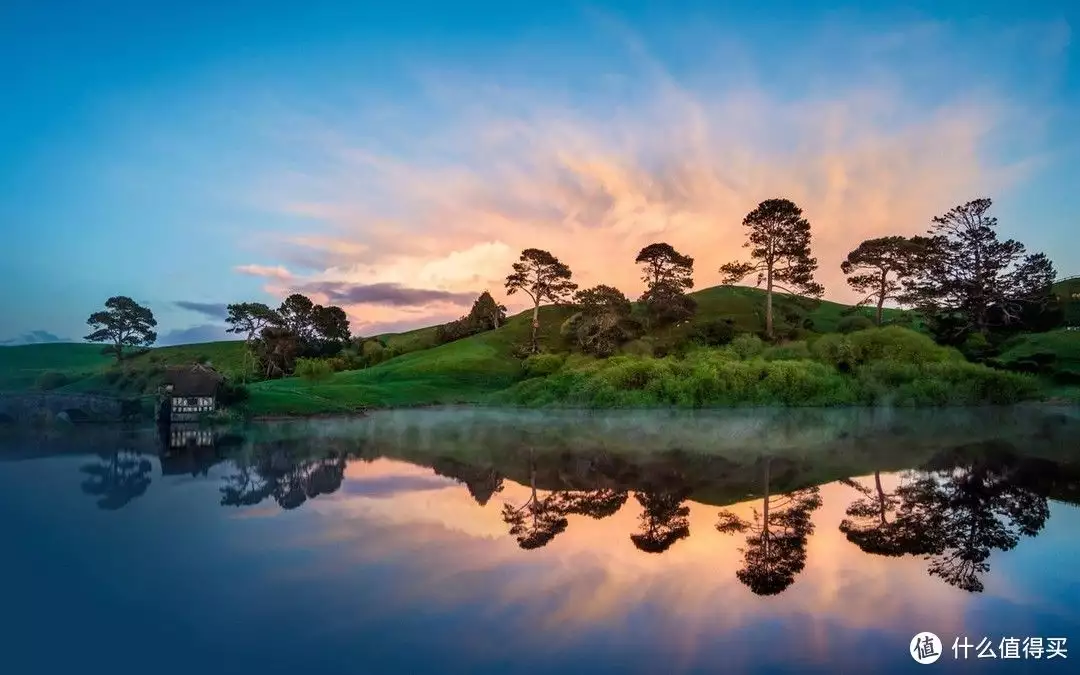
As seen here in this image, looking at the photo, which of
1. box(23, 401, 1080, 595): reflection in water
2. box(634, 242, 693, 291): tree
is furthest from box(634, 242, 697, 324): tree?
box(23, 401, 1080, 595): reflection in water

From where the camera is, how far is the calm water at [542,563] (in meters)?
7.55

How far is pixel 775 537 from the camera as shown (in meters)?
12.6

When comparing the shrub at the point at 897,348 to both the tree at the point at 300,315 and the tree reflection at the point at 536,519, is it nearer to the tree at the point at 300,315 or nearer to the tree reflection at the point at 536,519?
the tree reflection at the point at 536,519

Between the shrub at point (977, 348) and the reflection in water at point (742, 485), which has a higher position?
the shrub at point (977, 348)

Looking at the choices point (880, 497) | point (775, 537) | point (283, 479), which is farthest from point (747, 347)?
point (775, 537)

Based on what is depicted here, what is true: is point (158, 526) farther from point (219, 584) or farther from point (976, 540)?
point (976, 540)

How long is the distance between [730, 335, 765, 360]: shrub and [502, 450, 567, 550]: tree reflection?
42.0m

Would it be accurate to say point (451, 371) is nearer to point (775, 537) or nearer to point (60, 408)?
point (60, 408)

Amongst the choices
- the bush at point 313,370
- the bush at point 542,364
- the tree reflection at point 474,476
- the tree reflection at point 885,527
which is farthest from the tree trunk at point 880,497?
the bush at point 313,370

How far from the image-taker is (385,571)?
10688 millimetres

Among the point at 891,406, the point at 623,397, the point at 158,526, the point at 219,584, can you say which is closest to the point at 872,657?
the point at 219,584

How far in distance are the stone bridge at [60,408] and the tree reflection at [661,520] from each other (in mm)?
39118

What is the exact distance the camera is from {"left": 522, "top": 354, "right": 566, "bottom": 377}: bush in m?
62.1

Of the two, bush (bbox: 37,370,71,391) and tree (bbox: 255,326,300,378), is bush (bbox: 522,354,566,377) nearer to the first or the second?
tree (bbox: 255,326,300,378)
